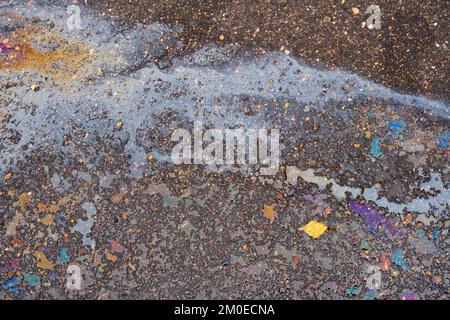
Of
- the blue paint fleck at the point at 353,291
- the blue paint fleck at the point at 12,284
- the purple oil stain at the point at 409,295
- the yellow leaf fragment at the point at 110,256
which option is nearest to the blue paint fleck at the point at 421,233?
the purple oil stain at the point at 409,295

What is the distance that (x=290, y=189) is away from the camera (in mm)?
2326

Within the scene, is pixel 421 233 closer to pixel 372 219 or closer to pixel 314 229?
pixel 372 219

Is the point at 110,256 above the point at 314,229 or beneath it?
beneath

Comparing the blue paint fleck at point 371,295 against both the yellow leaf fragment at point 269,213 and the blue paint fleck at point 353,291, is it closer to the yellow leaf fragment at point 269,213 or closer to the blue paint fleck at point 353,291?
the blue paint fleck at point 353,291

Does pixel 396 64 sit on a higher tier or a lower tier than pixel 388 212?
higher

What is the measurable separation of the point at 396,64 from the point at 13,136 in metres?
2.00

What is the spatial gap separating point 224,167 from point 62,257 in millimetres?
870

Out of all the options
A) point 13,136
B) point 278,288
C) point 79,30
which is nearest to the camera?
point 278,288

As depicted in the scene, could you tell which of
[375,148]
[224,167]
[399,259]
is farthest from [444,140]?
[224,167]

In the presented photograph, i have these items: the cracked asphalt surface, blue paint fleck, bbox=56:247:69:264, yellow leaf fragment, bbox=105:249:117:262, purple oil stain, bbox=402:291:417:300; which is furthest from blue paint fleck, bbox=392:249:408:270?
blue paint fleck, bbox=56:247:69:264

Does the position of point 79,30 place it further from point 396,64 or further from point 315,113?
point 396,64

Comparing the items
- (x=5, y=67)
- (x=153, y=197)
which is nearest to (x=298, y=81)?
(x=153, y=197)

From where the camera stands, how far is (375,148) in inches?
93.0

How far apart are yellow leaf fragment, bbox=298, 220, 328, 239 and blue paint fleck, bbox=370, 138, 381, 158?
17.3 inches
